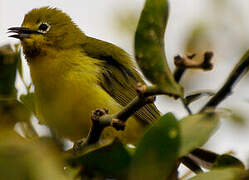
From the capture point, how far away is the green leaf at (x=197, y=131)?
0.80 metres

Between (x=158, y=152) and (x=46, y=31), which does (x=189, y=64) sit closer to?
(x=158, y=152)

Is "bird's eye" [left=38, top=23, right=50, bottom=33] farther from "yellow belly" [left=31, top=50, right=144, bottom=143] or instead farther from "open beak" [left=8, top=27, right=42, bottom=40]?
"yellow belly" [left=31, top=50, right=144, bottom=143]

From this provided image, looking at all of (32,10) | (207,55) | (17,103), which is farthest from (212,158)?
(32,10)

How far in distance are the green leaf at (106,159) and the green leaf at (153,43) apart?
167mm

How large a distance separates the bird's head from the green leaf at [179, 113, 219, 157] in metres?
2.77

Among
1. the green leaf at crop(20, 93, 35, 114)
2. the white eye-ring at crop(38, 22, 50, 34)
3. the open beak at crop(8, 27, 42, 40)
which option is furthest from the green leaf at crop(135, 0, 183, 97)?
the white eye-ring at crop(38, 22, 50, 34)

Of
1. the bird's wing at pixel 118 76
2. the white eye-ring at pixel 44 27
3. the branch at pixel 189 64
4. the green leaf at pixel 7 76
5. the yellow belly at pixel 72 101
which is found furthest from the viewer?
the white eye-ring at pixel 44 27

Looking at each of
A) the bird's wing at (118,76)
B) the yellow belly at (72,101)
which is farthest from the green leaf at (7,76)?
the bird's wing at (118,76)

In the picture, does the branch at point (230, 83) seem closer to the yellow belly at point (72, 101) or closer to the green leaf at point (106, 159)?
the green leaf at point (106, 159)

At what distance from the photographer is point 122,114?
3.54 ft

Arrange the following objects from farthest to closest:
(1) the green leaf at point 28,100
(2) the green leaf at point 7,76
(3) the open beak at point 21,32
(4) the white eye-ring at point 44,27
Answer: (4) the white eye-ring at point 44,27, (3) the open beak at point 21,32, (1) the green leaf at point 28,100, (2) the green leaf at point 7,76

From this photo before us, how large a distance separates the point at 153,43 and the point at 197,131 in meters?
0.21

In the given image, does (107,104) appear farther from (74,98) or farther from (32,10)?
(32,10)

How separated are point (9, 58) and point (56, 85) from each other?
152cm
